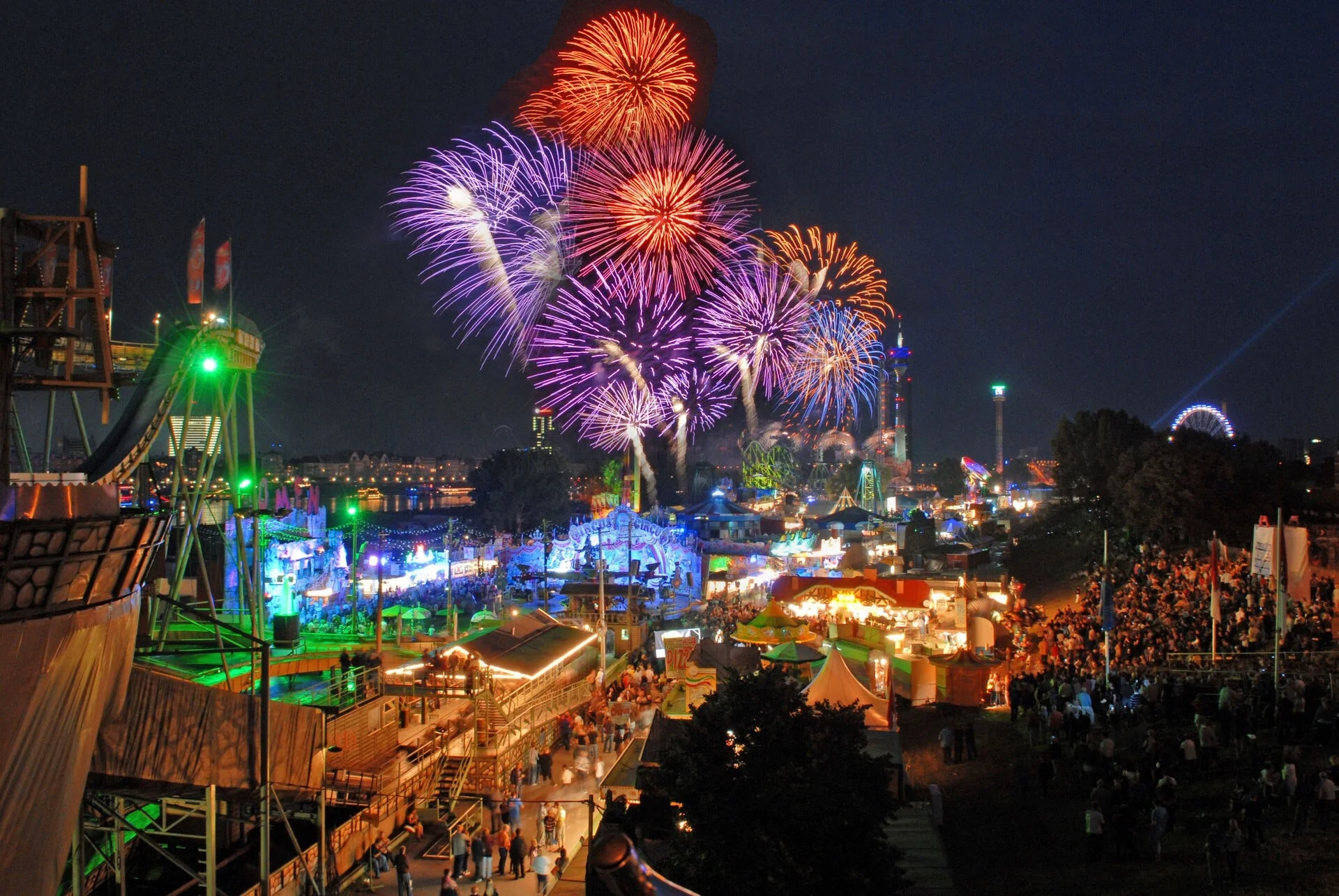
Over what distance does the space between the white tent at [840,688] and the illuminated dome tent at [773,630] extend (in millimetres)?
4562

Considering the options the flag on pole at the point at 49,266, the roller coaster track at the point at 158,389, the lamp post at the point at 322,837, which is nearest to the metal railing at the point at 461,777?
the lamp post at the point at 322,837

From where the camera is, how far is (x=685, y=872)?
8859mm

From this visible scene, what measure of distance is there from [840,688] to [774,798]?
8.58 m

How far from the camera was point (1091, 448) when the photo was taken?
48719 mm

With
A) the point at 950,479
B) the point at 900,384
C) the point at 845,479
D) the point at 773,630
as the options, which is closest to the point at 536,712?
the point at 773,630

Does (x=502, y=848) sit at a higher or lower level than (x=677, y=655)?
lower

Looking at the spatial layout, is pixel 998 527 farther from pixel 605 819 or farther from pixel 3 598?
pixel 3 598

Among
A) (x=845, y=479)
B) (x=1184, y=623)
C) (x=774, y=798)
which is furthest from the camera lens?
(x=845, y=479)

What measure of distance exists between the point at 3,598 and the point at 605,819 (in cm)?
736

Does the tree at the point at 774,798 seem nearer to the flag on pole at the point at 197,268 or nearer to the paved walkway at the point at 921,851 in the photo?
the paved walkway at the point at 921,851

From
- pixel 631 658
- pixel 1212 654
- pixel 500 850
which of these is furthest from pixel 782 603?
pixel 500 850

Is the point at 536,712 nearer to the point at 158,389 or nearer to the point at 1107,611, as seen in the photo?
the point at 158,389

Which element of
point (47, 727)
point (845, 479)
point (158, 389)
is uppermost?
point (845, 479)

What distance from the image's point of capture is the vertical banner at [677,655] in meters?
23.3
